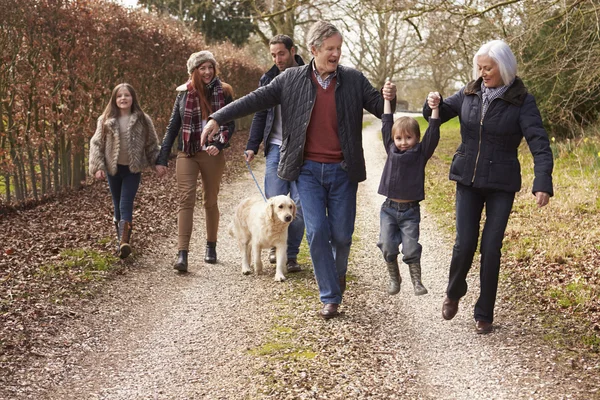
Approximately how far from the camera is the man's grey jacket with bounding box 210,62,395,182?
17.8ft

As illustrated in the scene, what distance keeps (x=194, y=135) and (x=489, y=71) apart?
345cm

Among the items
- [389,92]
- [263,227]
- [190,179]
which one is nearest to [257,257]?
[263,227]

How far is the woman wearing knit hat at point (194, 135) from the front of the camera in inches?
Result: 286

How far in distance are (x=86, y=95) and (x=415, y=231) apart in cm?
766

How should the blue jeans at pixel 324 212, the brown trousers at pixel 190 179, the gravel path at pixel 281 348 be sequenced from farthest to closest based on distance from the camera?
the brown trousers at pixel 190 179 < the blue jeans at pixel 324 212 < the gravel path at pixel 281 348

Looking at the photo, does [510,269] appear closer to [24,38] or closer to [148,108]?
[24,38]

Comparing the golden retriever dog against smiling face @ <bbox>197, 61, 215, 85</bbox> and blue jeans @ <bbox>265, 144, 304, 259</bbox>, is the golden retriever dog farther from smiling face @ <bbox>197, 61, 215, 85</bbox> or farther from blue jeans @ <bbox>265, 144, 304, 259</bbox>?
smiling face @ <bbox>197, 61, 215, 85</bbox>

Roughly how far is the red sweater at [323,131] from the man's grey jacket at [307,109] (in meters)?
0.06

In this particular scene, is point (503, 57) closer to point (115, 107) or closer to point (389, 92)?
point (389, 92)

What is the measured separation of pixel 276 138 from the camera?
7094mm

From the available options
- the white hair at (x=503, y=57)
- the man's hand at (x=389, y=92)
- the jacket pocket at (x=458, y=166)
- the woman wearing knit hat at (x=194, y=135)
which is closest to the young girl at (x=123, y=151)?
the woman wearing knit hat at (x=194, y=135)

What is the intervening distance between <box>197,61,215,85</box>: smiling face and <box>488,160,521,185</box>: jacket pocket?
135 inches

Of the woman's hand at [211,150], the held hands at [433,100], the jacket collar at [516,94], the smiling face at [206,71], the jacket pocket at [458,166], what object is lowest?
the woman's hand at [211,150]

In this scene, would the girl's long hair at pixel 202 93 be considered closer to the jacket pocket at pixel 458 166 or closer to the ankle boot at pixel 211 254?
the ankle boot at pixel 211 254
